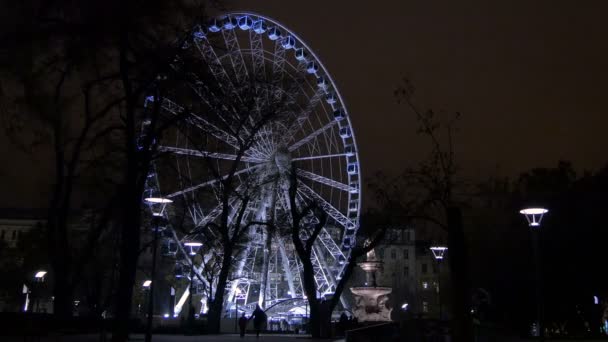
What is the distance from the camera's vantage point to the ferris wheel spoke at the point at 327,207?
130 feet

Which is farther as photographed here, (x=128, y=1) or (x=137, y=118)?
(x=137, y=118)

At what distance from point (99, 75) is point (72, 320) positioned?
10556mm

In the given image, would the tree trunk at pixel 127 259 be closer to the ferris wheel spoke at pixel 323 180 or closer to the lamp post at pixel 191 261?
the lamp post at pixel 191 261

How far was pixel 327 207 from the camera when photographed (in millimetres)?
40719

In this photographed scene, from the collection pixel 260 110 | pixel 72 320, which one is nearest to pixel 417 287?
pixel 260 110

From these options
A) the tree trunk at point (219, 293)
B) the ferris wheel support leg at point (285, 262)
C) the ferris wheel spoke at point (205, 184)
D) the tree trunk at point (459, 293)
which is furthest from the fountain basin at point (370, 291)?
the tree trunk at point (459, 293)

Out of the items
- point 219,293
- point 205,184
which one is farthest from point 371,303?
point 205,184

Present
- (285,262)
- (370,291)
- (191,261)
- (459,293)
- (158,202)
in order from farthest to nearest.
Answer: (285,262) → (370,291) → (191,261) → (158,202) → (459,293)

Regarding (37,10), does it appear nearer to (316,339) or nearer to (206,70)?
(206,70)

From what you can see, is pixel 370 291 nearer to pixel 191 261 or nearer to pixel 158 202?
pixel 191 261

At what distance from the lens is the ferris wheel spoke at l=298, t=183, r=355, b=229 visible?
3962 centimetres

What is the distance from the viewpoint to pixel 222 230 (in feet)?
96.3

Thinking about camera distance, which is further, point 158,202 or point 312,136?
point 312,136

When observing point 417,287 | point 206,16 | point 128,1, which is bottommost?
point 417,287
